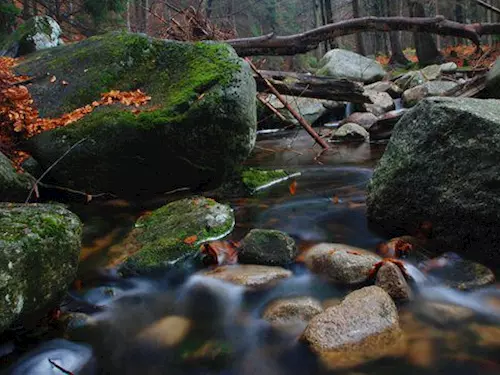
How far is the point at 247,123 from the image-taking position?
4938 mm

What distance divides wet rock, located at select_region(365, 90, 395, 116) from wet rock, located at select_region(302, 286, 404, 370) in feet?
32.8

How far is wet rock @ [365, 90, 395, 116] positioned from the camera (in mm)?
12086

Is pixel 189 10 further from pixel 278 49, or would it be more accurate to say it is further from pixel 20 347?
pixel 20 347

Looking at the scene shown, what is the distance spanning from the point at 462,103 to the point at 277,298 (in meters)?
2.32

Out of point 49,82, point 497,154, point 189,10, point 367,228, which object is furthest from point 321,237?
point 189,10

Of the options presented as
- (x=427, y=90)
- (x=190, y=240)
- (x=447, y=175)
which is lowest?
(x=427, y=90)

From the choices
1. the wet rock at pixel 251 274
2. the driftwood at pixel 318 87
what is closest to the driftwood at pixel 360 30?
the driftwood at pixel 318 87

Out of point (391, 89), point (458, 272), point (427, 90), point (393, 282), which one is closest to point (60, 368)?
point (393, 282)

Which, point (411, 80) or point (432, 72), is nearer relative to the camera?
point (411, 80)

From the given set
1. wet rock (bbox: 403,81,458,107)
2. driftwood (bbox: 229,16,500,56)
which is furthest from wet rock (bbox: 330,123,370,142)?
wet rock (bbox: 403,81,458,107)

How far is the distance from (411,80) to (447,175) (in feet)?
40.5

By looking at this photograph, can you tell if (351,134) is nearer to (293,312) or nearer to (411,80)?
(411,80)

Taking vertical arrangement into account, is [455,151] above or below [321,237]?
above

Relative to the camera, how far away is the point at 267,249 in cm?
371
